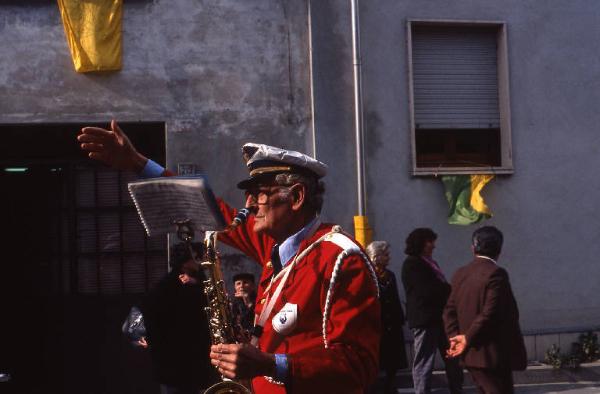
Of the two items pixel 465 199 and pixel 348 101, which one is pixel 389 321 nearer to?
pixel 465 199

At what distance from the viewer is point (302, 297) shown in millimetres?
3094

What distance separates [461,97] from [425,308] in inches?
Answer: 151

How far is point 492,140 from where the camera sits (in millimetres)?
11711

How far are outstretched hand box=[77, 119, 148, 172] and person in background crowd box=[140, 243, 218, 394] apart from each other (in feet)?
8.89

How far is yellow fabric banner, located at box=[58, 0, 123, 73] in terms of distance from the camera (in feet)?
34.0

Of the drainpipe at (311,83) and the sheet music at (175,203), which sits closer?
the sheet music at (175,203)

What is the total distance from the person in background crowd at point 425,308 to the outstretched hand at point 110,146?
544 cm

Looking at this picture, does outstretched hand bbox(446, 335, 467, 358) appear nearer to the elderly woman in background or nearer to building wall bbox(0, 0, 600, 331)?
the elderly woman in background

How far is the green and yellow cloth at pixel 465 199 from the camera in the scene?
1105 cm

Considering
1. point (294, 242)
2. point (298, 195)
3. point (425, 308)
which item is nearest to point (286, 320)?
point (294, 242)

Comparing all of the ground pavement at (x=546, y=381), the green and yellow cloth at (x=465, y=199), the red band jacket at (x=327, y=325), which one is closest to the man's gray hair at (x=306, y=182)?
the red band jacket at (x=327, y=325)

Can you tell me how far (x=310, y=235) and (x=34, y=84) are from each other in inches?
308

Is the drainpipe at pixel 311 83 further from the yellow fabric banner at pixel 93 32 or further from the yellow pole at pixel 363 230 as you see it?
the yellow fabric banner at pixel 93 32

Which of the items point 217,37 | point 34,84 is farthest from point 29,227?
point 217,37
